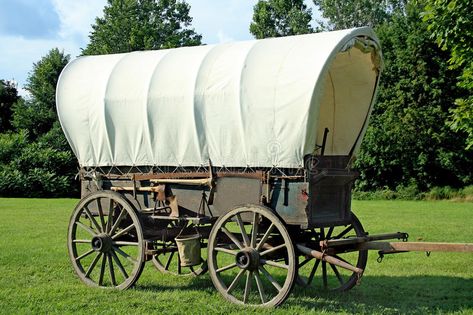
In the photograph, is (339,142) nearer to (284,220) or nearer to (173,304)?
(284,220)

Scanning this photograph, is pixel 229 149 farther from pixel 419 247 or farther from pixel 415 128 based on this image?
pixel 415 128

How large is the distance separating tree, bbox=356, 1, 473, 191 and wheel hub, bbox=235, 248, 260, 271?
29.5 m

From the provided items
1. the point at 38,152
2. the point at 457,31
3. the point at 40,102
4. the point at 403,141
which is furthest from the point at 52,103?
the point at 457,31

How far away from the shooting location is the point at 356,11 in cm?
5788

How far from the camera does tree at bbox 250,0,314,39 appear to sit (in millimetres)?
56469

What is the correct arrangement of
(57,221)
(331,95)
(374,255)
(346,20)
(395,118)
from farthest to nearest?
1. (346,20)
2. (395,118)
3. (57,221)
4. (374,255)
5. (331,95)

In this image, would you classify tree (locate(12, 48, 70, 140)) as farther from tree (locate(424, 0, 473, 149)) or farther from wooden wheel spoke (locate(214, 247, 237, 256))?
wooden wheel spoke (locate(214, 247, 237, 256))

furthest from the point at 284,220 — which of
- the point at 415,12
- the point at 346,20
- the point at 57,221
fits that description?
the point at 346,20

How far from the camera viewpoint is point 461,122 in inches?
569

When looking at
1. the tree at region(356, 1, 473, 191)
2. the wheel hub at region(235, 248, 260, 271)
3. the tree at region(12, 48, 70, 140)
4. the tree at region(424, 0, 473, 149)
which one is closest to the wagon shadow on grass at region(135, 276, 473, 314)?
the wheel hub at region(235, 248, 260, 271)

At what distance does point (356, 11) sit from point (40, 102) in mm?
27294

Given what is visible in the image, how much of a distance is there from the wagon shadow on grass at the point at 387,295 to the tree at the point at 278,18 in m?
46.9

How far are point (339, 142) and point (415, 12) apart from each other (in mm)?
33398

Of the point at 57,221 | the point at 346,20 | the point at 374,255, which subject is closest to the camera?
the point at 374,255
